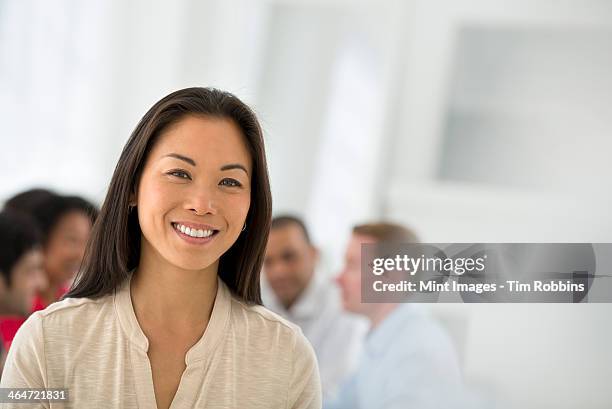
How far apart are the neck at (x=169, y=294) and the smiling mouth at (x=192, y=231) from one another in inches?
3.2

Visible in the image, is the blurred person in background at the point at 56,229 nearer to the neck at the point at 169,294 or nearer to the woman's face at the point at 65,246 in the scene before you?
the woman's face at the point at 65,246

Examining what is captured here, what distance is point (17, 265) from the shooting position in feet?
6.40

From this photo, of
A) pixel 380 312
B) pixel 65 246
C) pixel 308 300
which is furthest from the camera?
pixel 308 300

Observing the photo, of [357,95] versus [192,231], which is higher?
[357,95]

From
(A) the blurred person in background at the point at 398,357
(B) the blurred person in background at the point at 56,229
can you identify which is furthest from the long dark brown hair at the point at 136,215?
(B) the blurred person in background at the point at 56,229

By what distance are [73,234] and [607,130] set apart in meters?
1.72

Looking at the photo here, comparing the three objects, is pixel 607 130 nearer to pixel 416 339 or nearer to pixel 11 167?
pixel 416 339

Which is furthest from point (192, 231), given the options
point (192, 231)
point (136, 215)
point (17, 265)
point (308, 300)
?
point (308, 300)

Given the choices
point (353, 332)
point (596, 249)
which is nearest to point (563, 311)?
point (596, 249)

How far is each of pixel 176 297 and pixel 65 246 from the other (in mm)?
1297

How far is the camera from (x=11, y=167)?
3.24m

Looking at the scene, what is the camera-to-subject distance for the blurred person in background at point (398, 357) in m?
1.80

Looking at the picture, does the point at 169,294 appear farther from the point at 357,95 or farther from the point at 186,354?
the point at 357,95

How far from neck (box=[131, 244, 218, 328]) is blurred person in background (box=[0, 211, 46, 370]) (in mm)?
788
